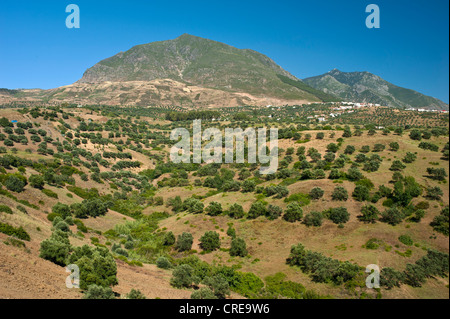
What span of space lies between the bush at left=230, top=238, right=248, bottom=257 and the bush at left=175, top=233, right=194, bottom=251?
6130mm

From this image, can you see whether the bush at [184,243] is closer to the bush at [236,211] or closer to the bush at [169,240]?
the bush at [169,240]

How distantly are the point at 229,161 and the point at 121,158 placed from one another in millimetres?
32744

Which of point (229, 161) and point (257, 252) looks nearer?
point (257, 252)

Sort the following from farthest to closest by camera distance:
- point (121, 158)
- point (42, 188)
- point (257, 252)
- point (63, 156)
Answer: point (121, 158) < point (63, 156) < point (42, 188) < point (257, 252)

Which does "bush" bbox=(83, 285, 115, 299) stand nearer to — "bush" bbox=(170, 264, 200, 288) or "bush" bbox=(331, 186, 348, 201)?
"bush" bbox=(170, 264, 200, 288)

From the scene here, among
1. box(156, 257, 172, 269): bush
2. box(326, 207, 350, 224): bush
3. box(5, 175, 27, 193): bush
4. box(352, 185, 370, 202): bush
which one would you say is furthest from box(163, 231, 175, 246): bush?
box(352, 185, 370, 202): bush

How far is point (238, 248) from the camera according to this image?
31.5 m

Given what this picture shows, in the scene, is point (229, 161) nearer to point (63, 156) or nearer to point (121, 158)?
point (121, 158)

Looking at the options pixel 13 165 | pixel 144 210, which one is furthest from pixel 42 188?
pixel 144 210

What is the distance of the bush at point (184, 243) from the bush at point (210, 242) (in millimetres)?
1655

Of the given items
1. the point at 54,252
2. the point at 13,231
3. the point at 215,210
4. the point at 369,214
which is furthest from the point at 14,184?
the point at 369,214

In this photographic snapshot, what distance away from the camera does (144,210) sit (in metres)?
53.2

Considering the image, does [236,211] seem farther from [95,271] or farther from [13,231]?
Answer: [13,231]
